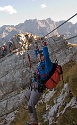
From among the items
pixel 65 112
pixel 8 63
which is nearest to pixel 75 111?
pixel 65 112

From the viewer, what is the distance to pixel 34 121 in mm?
14250

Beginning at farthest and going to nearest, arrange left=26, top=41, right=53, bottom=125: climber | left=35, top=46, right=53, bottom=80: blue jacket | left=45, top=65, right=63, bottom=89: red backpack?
left=26, top=41, right=53, bottom=125: climber, left=45, top=65, right=63, bottom=89: red backpack, left=35, top=46, right=53, bottom=80: blue jacket

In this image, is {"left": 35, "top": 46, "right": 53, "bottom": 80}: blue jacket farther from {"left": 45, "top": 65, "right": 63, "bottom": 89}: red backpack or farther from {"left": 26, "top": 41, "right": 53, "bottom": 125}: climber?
{"left": 45, "top": 65, "right": 63, "bottom": 89}: red backpack

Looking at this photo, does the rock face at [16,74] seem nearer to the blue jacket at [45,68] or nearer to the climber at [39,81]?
the climber at [39,81]

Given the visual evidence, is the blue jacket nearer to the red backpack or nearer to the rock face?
the red backpack

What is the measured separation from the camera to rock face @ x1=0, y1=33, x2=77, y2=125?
3478 cm

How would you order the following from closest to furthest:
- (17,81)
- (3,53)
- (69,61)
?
1. (69,61)
2. (17,81)
3. (3,53)

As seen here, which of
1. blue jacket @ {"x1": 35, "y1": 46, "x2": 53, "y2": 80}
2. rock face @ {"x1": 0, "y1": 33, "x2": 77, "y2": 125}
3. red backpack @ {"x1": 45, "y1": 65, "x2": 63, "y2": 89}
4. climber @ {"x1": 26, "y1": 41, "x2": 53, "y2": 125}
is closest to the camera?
blue jacket @ {"x1": 35, "y1": 46, "x2": 53, "y2": 80}

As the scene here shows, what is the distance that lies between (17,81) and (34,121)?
26.5m

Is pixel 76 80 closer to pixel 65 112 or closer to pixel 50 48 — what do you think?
pixel 65 112

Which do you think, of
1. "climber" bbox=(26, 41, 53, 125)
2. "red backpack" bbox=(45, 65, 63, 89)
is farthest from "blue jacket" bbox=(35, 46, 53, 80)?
"red backpack" bbox=(45, 65, 63, 89)

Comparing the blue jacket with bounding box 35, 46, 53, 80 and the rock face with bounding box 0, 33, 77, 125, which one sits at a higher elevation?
the blue jacket with bounding box 35, 46, 53, 80

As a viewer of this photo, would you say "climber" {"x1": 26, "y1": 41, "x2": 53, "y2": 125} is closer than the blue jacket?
No

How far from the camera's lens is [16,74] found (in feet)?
136
